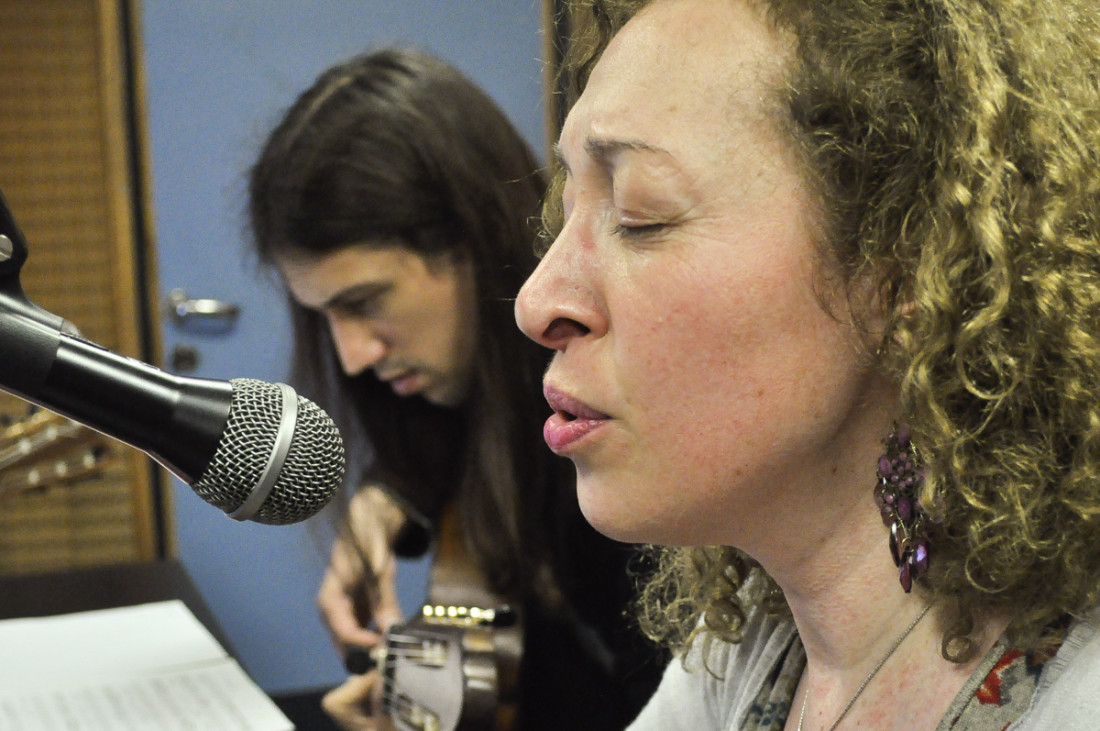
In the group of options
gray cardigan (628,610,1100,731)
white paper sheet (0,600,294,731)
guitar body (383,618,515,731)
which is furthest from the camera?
guitar body (383,618,515,731)

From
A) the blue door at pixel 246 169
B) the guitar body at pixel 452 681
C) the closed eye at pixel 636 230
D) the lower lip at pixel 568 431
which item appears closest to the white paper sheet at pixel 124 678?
the guitar body at pixel 452 681

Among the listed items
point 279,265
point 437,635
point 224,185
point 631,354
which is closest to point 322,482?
point 631,354

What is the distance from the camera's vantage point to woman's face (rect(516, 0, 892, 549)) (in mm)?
721

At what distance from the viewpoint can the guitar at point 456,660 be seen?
4.20ft

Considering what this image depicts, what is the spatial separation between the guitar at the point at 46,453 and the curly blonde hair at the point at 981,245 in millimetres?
1315

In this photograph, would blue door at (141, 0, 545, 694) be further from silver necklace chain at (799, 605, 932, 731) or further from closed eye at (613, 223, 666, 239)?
silver necklace chain at (799, 605, 932, 731)

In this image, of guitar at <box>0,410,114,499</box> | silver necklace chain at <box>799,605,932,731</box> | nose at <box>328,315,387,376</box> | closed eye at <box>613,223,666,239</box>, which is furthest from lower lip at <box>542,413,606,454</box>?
guitar at <box>0,410,114,499</box>

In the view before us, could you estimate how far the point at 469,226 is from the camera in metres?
1.37

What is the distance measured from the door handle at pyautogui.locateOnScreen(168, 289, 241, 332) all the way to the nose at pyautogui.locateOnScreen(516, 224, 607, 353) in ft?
4.77

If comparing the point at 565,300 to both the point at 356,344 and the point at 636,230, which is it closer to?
the point at 636,230

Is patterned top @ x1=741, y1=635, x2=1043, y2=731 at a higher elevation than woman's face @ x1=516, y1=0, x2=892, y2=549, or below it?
below

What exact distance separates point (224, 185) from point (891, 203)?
1.66 m

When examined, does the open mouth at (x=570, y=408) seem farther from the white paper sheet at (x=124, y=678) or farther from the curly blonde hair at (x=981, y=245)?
the white paper sheet at (x=124, y=678)

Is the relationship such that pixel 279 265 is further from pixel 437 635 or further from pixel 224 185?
pixel 224 185
